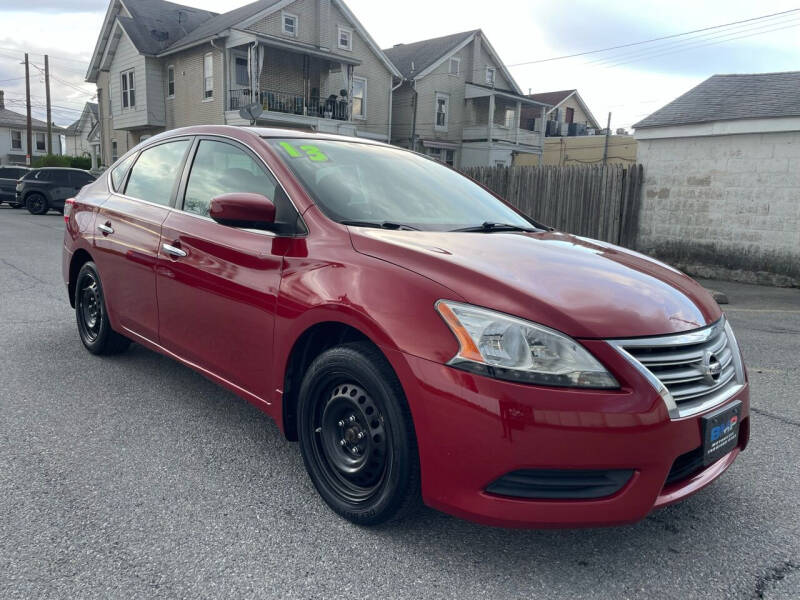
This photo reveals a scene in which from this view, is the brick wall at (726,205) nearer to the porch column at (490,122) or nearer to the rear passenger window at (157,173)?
the rear passenger window at (157,173)

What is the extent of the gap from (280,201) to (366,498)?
1.42 m

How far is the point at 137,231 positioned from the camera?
398cm

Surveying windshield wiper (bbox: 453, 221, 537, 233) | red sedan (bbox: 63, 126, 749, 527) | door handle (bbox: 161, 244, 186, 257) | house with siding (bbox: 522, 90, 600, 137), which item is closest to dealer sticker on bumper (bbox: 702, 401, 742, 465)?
red sedan (bbox: 63, 126, 749, 527)

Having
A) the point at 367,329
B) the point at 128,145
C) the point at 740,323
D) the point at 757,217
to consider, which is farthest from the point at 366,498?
the point at 128,145

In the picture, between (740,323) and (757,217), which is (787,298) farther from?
(740,323)

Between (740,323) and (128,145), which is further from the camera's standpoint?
(128,145)

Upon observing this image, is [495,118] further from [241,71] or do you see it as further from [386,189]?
[386,189]

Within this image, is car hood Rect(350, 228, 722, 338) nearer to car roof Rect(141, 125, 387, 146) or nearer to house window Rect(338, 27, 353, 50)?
car roof Rect(141, 125, 387, 146)

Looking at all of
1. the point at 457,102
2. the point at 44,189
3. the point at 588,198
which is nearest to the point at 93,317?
the point at 588,198

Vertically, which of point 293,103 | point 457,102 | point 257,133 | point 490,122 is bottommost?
point 257,133

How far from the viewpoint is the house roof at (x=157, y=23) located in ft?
92.6

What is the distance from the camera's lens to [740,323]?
23.4ft

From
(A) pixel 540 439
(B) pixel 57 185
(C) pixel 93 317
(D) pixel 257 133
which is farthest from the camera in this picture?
(B) pixel 57 185

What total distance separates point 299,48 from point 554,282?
2580 cm
